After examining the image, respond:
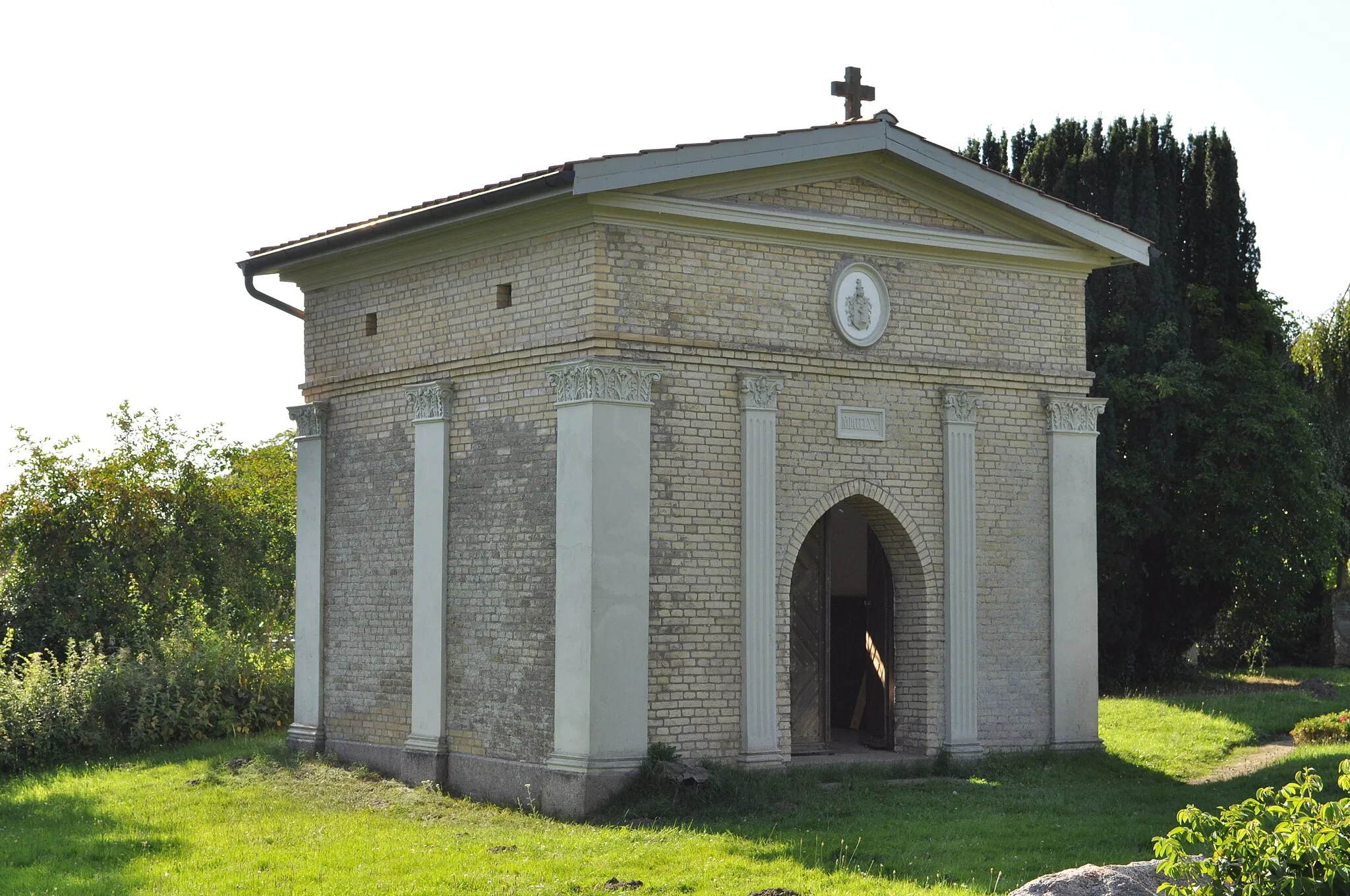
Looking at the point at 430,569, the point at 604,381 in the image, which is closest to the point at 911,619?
the point at 604,381

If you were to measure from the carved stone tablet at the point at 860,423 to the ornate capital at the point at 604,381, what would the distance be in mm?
2090

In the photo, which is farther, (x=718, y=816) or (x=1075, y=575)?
(x=1075, y=575)

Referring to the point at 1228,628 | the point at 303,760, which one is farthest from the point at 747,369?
the point at 1228,628

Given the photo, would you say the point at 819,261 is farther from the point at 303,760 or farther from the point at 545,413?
the point at 303,760

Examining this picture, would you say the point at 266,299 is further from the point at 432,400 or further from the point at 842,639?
the point at 842,639

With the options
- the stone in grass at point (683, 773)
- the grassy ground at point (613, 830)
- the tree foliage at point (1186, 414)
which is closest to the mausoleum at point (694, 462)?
the stone in grass at point (683, 773)

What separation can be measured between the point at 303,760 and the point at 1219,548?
14249 millimetres

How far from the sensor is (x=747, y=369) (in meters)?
14.4

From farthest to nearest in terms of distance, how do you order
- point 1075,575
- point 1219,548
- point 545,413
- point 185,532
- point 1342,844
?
point 185,532 → point 1219,548 → point 1075,575 → point 545,413 → point 1342,844

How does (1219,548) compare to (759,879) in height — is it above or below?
above

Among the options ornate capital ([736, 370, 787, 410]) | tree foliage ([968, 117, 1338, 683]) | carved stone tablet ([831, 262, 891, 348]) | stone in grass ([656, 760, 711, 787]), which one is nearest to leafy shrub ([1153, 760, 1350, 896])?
stone in grass ([656, 760, 711, 787])

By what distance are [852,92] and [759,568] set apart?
5.27m

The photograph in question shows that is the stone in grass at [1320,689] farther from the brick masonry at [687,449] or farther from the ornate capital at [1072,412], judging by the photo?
the brick masonry at [687,449]

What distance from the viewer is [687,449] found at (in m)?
14.1
